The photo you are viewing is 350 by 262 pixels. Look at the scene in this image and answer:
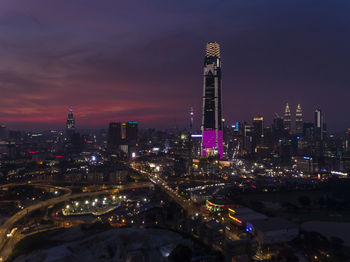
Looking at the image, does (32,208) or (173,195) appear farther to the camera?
(173,195)

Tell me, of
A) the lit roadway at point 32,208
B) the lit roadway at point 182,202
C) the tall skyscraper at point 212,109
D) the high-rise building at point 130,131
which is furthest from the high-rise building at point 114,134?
the lit roadway at point 32,208

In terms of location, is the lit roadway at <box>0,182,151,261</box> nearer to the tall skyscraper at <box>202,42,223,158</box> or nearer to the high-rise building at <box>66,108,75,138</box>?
the tall skyscraper at <box>202,42,223,158</box>

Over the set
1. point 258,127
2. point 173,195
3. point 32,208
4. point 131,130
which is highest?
point 258,127

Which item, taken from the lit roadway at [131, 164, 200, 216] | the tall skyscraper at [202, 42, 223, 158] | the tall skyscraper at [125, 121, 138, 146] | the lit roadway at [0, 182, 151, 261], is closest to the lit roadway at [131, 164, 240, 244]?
the lit roadway at [131, 164, 200, 216]

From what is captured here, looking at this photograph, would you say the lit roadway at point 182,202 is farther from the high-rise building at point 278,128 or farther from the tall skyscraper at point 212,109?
the high-rise building at point 278,128

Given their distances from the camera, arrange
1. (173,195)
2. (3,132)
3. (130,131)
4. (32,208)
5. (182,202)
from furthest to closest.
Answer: (3,132), (130,131), (173,195), (182,202), (32,208)

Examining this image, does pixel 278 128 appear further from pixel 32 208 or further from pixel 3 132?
pixel 3 132

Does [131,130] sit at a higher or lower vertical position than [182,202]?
higher

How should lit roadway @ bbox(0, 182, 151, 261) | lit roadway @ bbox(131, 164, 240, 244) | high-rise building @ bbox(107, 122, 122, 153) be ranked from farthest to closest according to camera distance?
high-rise building @ bbox(107, 122, 122, 153) < lit roadway @ bbox(131, 164, 240, 244) < lit roadway @ bbox(0, 182, 151, 261)

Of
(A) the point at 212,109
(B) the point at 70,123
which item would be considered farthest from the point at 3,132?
(A) the point at 212,109
